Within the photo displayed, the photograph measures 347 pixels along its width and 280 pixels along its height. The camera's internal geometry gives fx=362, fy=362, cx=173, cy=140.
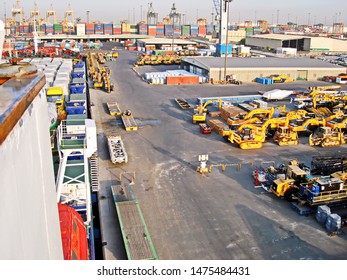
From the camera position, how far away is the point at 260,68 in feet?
155

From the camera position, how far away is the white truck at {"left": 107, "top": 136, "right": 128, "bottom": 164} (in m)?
18.9

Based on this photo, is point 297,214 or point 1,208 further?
point 297,214

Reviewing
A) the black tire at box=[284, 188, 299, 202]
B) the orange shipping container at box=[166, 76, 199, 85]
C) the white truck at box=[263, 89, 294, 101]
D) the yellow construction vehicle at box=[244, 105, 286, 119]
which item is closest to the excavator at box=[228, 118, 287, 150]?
the yellow construction vehicle at box=[244, 105, 286, 119]

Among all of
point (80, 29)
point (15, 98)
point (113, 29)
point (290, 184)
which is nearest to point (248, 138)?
point (290, 184)

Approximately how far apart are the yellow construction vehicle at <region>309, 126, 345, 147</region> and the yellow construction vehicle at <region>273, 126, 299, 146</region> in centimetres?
97

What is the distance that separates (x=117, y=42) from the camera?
404 ft

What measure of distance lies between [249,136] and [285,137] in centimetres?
228

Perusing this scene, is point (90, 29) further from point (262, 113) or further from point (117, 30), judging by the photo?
point (262, 113)

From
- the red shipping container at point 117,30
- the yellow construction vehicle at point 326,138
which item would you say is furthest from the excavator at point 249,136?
the red shipping container at point 117,30

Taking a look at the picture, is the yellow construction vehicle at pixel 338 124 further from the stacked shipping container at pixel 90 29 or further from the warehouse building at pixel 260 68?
the stacked shipping container at pixel 90 29

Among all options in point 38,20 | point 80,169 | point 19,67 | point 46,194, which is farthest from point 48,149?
point 38,20

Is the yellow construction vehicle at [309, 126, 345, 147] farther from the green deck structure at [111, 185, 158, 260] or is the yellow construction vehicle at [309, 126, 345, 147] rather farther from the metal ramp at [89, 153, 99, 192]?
the metal ramp at [89, 153, 99, 192]
